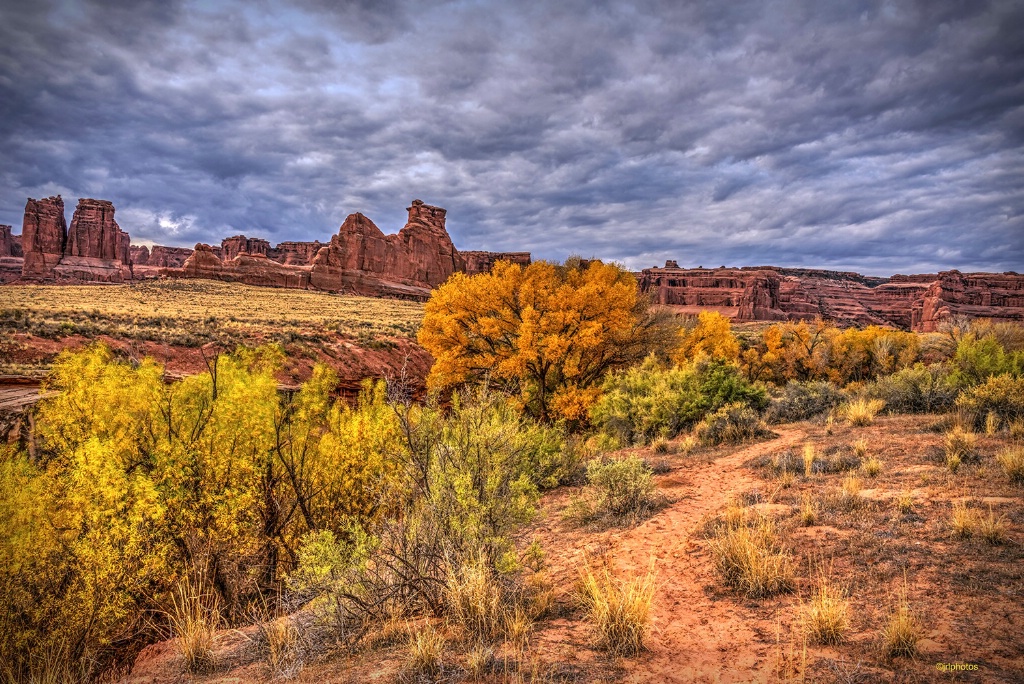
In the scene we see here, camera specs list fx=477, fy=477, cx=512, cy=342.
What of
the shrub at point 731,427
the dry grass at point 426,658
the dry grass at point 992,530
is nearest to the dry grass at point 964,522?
the dry grass at point 992,530

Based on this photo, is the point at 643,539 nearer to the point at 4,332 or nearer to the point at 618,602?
the point at 618,602

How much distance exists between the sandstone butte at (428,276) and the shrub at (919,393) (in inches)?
3297

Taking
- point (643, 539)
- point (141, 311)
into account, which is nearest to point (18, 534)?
point (643, 539)

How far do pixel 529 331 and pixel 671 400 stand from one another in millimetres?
5147

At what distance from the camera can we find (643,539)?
6820 millimetres

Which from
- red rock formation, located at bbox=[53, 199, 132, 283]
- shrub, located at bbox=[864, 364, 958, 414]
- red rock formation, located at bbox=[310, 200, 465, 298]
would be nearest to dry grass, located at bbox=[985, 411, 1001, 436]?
shrub, located at bbox=[864, 364, 958, 414]

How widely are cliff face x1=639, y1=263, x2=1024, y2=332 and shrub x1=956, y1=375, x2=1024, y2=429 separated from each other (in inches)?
3411

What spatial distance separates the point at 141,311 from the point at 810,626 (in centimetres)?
4706

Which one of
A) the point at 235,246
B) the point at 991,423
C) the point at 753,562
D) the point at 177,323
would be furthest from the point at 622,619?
the point at 235,246

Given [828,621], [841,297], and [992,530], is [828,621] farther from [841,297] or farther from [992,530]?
[841,297]

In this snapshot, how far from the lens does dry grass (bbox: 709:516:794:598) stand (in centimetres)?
498

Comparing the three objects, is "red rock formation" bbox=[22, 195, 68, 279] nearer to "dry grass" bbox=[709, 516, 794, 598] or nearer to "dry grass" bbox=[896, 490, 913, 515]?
"dry grass" bbox=[709, 516, 794, 598]

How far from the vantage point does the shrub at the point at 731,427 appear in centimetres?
1193

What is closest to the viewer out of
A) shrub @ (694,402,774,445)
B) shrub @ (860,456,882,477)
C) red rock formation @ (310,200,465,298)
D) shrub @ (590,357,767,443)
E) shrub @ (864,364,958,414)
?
shrub @ (860,456,882,477)
